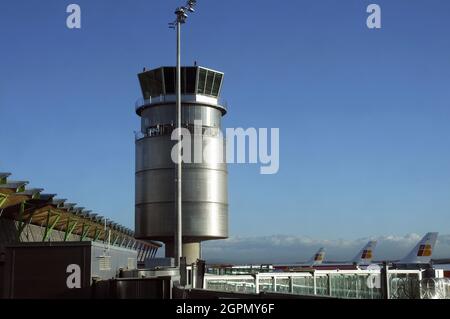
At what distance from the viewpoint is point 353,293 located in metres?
38.8

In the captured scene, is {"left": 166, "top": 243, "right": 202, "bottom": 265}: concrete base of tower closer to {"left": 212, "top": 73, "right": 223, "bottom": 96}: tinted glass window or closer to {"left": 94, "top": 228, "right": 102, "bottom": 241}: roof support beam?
{"left": 212, "top": 73, "right": 223, "bottom": 96}: tinted glass window

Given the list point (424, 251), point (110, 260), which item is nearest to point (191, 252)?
point (110, 260)

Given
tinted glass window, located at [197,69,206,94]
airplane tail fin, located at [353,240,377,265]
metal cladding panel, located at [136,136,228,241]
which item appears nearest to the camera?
metal cladding panel, located at [136,136,228,241]

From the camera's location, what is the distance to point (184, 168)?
188 ft

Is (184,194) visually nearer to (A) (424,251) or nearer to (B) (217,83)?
(B) (217,83)

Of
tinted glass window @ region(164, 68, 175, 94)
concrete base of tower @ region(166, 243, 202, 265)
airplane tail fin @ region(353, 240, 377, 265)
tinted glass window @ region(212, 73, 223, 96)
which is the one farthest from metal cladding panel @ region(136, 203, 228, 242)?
airplane tail fin @ region(353, 240, 377, 265)

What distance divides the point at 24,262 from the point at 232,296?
9.79 m

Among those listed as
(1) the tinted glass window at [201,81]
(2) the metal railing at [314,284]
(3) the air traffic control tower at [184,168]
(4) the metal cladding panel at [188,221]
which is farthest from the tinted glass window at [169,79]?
(2) the metal railing at [314,284]

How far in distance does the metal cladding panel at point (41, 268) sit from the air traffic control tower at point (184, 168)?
112ft

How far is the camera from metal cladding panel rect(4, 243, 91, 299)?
72.8 feet

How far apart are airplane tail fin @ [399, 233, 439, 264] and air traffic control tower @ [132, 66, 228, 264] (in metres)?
58.2

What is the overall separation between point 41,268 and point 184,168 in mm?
35239

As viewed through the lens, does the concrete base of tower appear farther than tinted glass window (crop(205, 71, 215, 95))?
No
